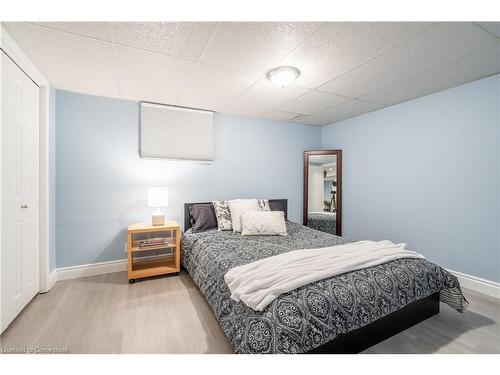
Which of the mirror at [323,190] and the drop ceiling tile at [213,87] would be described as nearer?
the drop ceiling tile at [213,87]

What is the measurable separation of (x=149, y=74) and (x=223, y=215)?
1838 millimetres

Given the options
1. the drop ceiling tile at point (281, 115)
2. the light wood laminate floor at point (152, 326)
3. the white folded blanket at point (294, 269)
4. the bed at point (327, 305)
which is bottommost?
the light wood laminate floor at point (152, 326)

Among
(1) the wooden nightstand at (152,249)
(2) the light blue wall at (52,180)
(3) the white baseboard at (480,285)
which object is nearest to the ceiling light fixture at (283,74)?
(1) the wooden nightstand at (152,249)

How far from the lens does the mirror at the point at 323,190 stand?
3.81 metres

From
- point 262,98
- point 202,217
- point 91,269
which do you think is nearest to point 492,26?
point 262,98

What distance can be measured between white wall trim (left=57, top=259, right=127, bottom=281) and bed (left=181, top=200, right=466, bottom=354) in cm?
128

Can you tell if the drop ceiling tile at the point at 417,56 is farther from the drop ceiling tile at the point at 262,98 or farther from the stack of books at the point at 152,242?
the stack of books at the point at 152,242

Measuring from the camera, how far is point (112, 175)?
2.77 meters

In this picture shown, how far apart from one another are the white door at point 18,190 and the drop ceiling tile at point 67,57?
0.21m

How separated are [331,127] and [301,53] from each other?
247 cm

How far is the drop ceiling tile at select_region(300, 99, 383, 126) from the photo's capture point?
9.89 ft

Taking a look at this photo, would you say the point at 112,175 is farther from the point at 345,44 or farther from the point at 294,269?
the point at 345,44

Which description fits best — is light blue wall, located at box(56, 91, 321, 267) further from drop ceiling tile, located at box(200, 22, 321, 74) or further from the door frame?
drop ceiling tile, located at box(200, 22, 321, 74)
